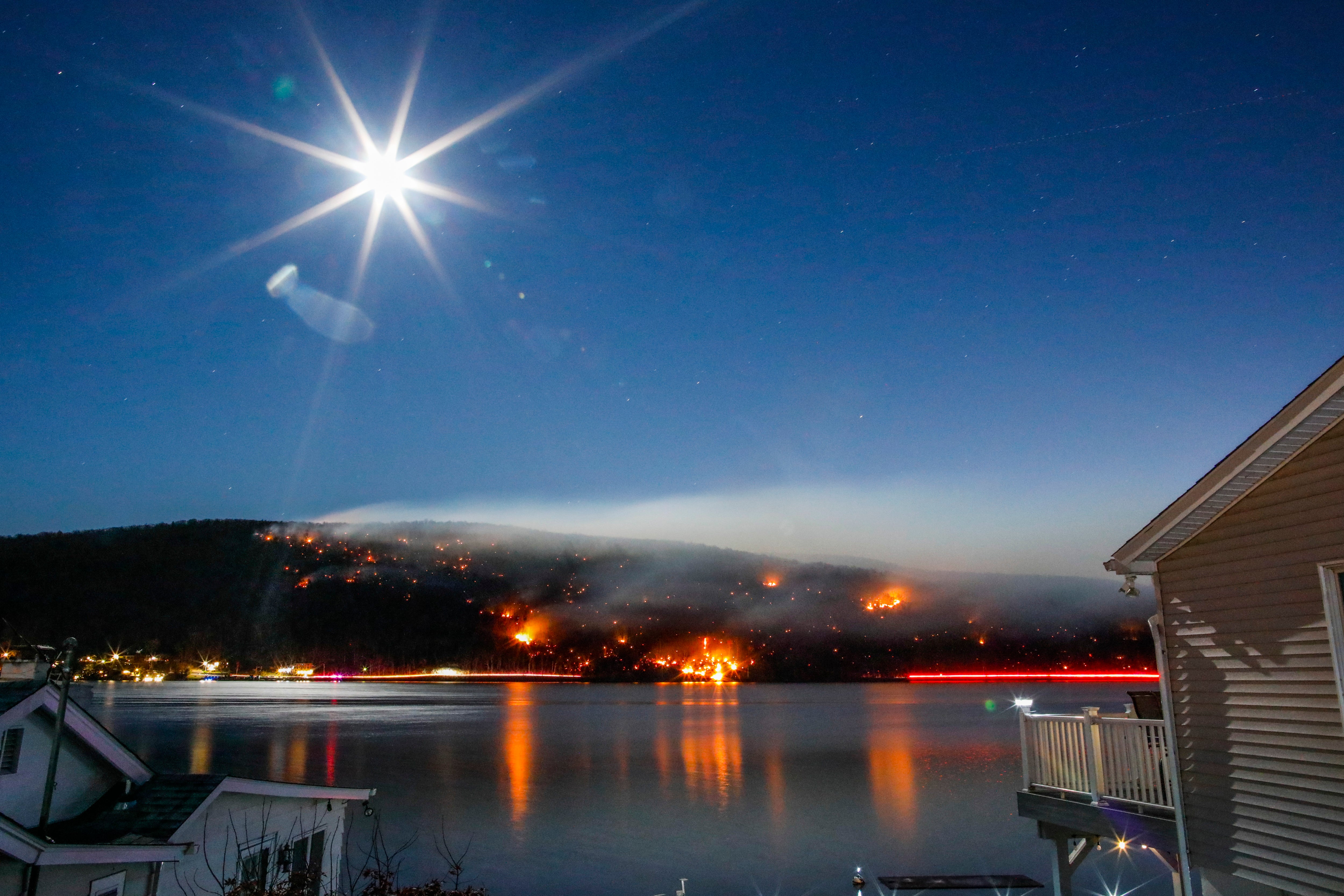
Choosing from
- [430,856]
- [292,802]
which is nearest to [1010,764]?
[430,856]

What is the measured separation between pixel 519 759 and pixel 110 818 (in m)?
60.9

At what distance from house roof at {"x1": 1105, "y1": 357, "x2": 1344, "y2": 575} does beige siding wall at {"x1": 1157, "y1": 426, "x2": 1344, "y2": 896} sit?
0.10 m

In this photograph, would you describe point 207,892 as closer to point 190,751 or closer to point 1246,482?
point 1246,482

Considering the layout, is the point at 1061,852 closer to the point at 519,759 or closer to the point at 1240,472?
the point at 1240,472

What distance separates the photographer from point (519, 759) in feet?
222

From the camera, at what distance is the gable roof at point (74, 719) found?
30.0 feet

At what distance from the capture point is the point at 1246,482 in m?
8.62

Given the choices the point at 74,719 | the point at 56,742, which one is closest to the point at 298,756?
the point at 74,719

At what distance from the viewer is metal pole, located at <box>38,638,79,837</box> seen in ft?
30.5

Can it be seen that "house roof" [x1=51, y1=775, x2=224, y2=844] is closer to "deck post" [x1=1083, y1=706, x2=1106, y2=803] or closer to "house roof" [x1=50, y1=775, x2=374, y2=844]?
"house roof" [x1=50, y1=775, x2=374, y2=844]

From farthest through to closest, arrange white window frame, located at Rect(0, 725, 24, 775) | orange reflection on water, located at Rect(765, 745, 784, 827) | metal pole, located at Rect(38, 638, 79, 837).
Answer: orange reflection on water, located at Rect(765, 745, 784, 827), metal pole, located at Rect(38, 638, 79, 837), white window frame, located at Rect(0, 725, 24, 775)

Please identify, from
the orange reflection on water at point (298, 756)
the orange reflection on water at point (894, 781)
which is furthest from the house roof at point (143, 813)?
the orange reflection on water at point (298, 756)

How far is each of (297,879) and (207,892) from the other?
3.93ft

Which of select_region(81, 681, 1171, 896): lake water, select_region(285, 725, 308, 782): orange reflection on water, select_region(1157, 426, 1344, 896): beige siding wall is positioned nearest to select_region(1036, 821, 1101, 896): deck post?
select_region(1157, 426, 1344, 896): beige siding wall
